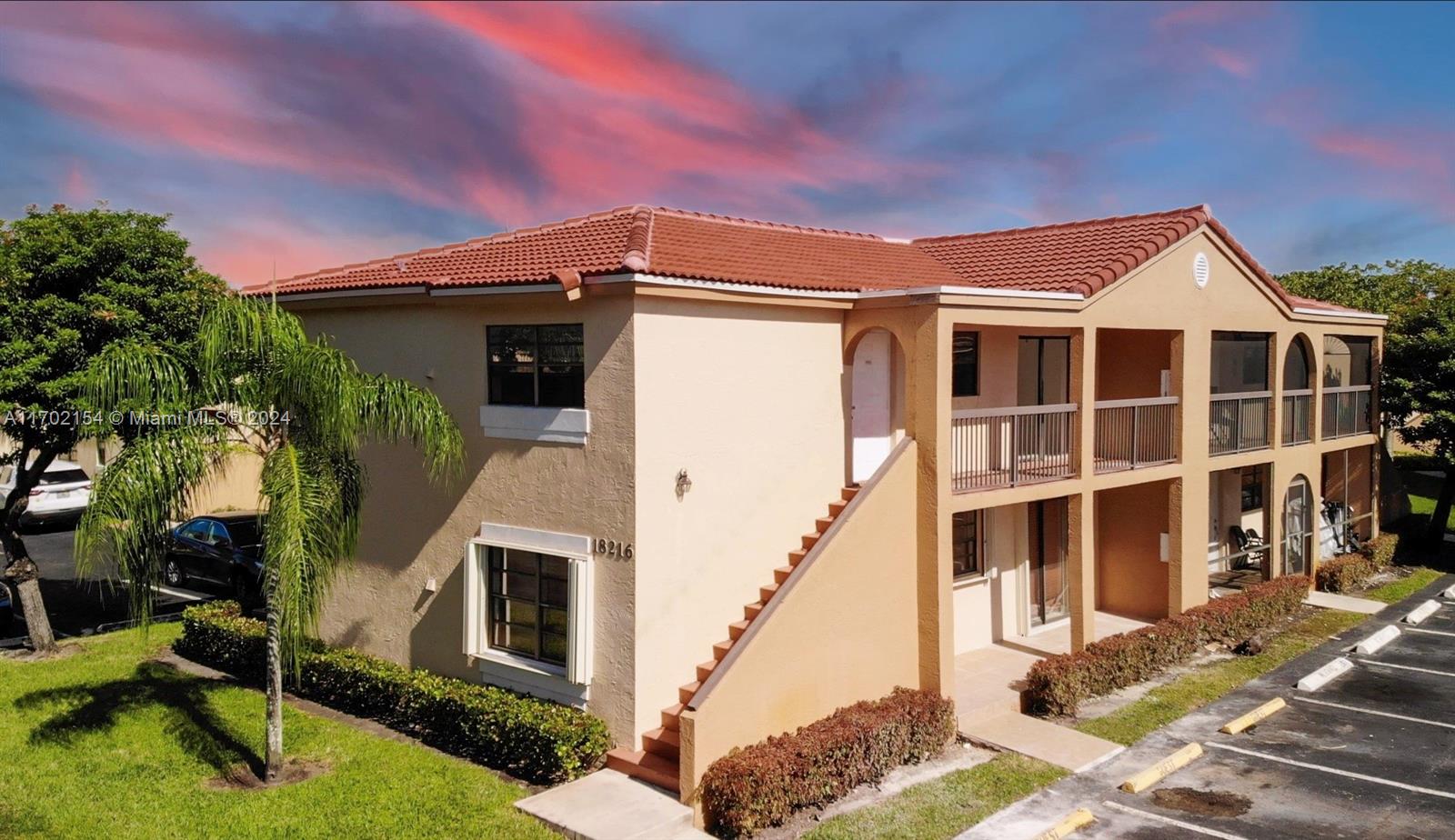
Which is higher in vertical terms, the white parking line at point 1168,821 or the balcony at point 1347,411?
the balcony at point 1347,411

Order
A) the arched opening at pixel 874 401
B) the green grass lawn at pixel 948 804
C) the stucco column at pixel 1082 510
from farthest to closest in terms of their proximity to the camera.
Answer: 1. the stucco column at pixel 1082 510
2. the arched opening at pixel 874 401
3. the green grass lawn at pixel 948 804

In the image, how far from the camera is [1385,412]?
25469 millimetres

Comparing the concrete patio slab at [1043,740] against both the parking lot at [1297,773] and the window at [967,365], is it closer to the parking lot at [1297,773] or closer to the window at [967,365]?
the parking lot at [1297,773]

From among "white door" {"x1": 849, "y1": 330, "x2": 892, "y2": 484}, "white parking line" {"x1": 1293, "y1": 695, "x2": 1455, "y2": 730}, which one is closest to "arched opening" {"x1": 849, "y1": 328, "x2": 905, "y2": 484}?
"white door" {"x1": 849, "y1": 330, "x2": 892, "y2": 484}

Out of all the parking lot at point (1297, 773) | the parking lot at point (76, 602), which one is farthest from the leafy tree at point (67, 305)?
the parking lot at point (1297, 773)

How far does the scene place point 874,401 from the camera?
578 inches

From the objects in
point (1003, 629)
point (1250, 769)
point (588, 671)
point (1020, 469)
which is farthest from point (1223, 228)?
point (588, 671)

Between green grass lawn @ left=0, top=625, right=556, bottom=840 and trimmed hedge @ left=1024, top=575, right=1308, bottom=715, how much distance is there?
23.6ft

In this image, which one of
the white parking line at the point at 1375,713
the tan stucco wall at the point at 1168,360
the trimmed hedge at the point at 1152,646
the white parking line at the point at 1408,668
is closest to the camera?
the white parking line at the point at 1375,713

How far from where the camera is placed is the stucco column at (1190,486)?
674 inches

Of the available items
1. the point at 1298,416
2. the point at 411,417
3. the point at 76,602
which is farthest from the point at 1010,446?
the point at 76,602

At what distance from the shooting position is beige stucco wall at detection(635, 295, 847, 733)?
37.3 ft

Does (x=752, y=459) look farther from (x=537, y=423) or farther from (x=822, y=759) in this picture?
(x=822, y=759)

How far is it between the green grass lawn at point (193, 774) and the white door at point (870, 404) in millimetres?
6445
